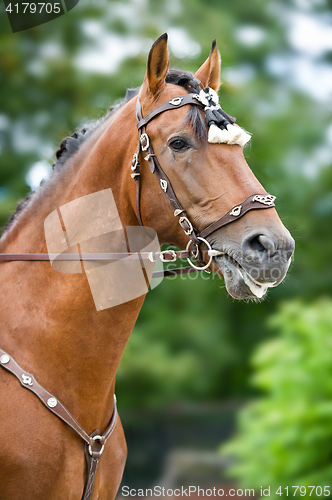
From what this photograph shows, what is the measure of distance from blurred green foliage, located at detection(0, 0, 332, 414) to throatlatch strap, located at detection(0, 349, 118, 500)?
3360mm

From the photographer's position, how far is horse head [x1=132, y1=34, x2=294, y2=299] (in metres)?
1.71

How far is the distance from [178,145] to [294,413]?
2.45m

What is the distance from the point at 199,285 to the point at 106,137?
12.9 ft

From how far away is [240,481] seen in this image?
3.98 metres

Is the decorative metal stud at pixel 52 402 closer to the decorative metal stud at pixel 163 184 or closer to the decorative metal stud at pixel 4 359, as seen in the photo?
the decorative metal stud at pixel 4 359

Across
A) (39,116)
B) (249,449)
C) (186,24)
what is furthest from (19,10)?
(249,449)

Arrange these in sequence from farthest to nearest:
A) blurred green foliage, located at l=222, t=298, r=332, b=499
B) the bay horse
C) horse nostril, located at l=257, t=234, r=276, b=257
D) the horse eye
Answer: blurred green foliage, located at l=222, t=298, r=332, b=499, the horse eye, the bay horse, horse nostril, located at l=257, t=234, r=276, b=257

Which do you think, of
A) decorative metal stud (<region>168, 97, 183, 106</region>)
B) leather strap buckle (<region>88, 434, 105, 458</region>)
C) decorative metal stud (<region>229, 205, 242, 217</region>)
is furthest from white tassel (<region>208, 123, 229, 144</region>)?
leather strap buckle (<region>88, 434, 105, 458</region>)

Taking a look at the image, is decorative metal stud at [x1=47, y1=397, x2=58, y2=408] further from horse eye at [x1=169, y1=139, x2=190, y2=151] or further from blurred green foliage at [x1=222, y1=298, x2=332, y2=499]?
blurred green foliage at [x1=222, y1=298, x2=332, y2=499]

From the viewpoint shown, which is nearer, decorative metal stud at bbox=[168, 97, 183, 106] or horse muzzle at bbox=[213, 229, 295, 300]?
horse muzzle at bbox=[213, 229, 295, 300]

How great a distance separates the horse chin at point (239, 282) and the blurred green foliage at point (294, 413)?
76.3 inches

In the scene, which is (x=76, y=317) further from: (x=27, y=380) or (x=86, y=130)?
(x=86, y=130)

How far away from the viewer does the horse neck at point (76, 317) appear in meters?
2.00

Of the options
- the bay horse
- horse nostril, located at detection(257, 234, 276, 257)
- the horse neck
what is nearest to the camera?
horse nostril, located at detection(257, 234, 276, 257)
